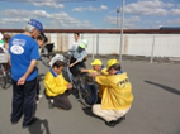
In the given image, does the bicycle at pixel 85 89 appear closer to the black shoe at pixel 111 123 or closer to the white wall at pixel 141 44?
the black shoe at pixel 111 123

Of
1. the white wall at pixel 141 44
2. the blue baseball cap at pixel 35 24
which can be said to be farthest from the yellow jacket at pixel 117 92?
the white wall at pixel 141 44


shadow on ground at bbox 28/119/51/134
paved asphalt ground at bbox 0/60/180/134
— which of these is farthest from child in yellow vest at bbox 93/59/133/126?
shadow on ground at bbox 28/119/51/134

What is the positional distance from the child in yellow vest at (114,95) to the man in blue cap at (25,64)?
3.82 ft

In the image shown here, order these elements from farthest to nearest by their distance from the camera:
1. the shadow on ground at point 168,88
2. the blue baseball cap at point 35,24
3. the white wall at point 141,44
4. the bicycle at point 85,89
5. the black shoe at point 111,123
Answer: the white wall at point 141,44 < the shadow on ground at point 168,88 < the bicycle at point 85,89 < the black shoe at point 111,123 < the blue baseball cap at point 35,24

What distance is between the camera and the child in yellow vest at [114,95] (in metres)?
2.89

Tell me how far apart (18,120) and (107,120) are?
1694 mm

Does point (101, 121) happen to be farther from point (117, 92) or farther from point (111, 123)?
point (117, 92)

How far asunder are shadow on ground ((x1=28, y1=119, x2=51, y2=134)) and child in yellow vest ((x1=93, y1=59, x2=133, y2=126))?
3.19 feet

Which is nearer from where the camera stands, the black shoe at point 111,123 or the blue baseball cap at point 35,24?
the blue baseball cap at point 35,24

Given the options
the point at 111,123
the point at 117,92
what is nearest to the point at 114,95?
the point at 117,92

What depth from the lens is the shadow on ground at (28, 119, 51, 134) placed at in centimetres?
291

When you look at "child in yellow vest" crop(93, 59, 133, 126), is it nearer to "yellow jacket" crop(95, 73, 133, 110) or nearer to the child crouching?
"yellow jacket" crop(95, 73, 133, 110)

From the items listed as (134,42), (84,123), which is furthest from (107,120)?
(134,42)

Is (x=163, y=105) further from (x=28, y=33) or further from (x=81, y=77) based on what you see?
(x=28, y=33)
